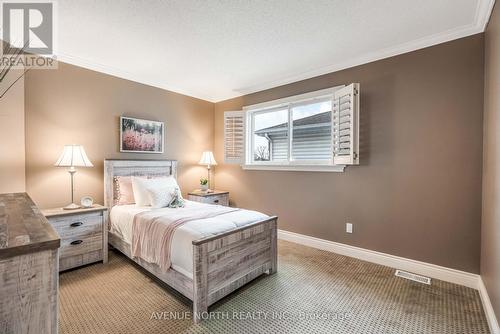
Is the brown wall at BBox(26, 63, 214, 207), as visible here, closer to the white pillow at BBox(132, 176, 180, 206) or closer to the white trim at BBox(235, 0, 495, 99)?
the white pillow at BBox(132, 176, 180, 206)

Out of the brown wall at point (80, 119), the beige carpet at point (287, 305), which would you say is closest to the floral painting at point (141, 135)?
the brown wall at point (80, 119)

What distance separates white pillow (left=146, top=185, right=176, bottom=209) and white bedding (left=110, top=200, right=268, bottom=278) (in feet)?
0.36

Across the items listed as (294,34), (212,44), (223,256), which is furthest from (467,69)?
(223,256)

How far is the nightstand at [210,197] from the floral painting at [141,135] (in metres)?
0.92

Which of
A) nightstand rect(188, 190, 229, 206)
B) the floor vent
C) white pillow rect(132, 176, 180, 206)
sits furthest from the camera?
nightstand rect(188, 190, 229, 206)

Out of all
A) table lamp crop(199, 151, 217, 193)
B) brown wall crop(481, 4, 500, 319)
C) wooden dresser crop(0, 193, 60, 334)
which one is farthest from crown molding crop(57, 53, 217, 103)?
brown wall crop(481, 4, 500, 319)

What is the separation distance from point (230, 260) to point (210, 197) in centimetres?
205

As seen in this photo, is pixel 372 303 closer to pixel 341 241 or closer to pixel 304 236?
pixel 341 241

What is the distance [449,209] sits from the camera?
2395 mm

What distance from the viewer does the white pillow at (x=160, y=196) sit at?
2953 millimetres

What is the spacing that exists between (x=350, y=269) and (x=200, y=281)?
1.79 m

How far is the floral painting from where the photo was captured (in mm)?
3467

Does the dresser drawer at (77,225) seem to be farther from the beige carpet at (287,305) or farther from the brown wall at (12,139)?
the brown wall at (12,139)

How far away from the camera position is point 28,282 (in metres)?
0.85
